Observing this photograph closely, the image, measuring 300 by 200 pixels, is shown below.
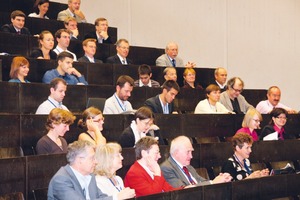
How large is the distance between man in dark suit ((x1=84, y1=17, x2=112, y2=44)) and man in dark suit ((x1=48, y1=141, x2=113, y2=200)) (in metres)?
3.90

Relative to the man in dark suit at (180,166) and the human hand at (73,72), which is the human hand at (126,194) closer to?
the man in dark suit at (180,166)

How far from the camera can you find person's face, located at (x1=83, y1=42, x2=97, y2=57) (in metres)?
6.48

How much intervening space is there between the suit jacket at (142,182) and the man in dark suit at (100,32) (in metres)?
3.51

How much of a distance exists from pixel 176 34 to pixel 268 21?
1205 mm

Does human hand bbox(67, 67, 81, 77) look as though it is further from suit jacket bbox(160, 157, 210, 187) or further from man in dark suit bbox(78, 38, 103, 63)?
suit jacket bbox(160, 157, 210, 187)

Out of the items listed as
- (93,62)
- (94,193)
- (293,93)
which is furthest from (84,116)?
(293,93)

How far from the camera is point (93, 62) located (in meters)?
6.41

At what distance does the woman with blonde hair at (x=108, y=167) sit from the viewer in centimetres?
377

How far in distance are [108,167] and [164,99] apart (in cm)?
208

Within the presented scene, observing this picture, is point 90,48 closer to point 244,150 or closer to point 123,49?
point 123,49

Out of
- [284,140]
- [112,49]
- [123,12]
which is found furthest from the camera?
[123,12]

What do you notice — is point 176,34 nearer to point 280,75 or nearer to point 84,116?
point 280,75

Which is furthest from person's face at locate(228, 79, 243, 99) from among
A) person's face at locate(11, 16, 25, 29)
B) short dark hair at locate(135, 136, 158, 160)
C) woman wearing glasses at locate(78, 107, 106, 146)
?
short dark hair at locate(135, 136, 158, 160)

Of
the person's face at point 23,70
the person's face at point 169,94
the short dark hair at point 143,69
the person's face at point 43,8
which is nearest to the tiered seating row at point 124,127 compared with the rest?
the person's face at point 169,94
